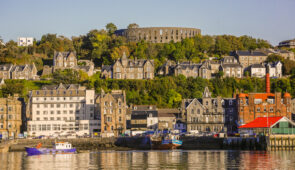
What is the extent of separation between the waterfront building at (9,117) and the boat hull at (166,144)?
28502 mm

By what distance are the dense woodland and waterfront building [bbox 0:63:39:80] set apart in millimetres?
4689

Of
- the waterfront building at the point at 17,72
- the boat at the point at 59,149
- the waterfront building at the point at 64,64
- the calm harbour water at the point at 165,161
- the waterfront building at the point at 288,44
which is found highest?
the waterfront building at the point at 288,44

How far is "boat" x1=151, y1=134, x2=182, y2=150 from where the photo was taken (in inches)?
3792

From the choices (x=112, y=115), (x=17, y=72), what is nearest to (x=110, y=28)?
(x=17, y=72)

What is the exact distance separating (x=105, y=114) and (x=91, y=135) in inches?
179

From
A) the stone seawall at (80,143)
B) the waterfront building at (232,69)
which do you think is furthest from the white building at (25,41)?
the stone seawall at (80,143)

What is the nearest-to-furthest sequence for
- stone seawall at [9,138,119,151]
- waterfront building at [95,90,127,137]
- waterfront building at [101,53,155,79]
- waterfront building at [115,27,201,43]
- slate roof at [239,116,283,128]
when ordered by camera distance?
slate roof at [239,116,283,128] < stone seawall at [9,138,119,151] < waterfront building at [95,90,127,137] < waterfront building at [101,53,155,79] < waterfront building at [115,27,201,43]

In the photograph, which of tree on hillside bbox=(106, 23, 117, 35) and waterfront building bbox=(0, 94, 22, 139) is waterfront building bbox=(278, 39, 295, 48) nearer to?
tree on hillside bbox=(106, 23, 117, 35)

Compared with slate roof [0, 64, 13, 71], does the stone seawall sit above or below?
below

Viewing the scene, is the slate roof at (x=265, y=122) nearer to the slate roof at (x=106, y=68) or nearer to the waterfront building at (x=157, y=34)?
the slate roof at (x=106, y=68)

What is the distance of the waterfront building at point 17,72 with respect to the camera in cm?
14275

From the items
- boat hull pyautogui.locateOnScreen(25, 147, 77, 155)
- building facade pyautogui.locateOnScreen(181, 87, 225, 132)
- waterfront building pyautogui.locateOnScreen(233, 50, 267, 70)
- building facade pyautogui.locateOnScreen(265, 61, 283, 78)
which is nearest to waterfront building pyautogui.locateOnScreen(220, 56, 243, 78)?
waterfront building pyautogui.locateOnScreen(233, 50, 267, 70)

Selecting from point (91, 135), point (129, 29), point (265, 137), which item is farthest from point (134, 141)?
point (129, 29)

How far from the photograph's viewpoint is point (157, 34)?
179 metres
